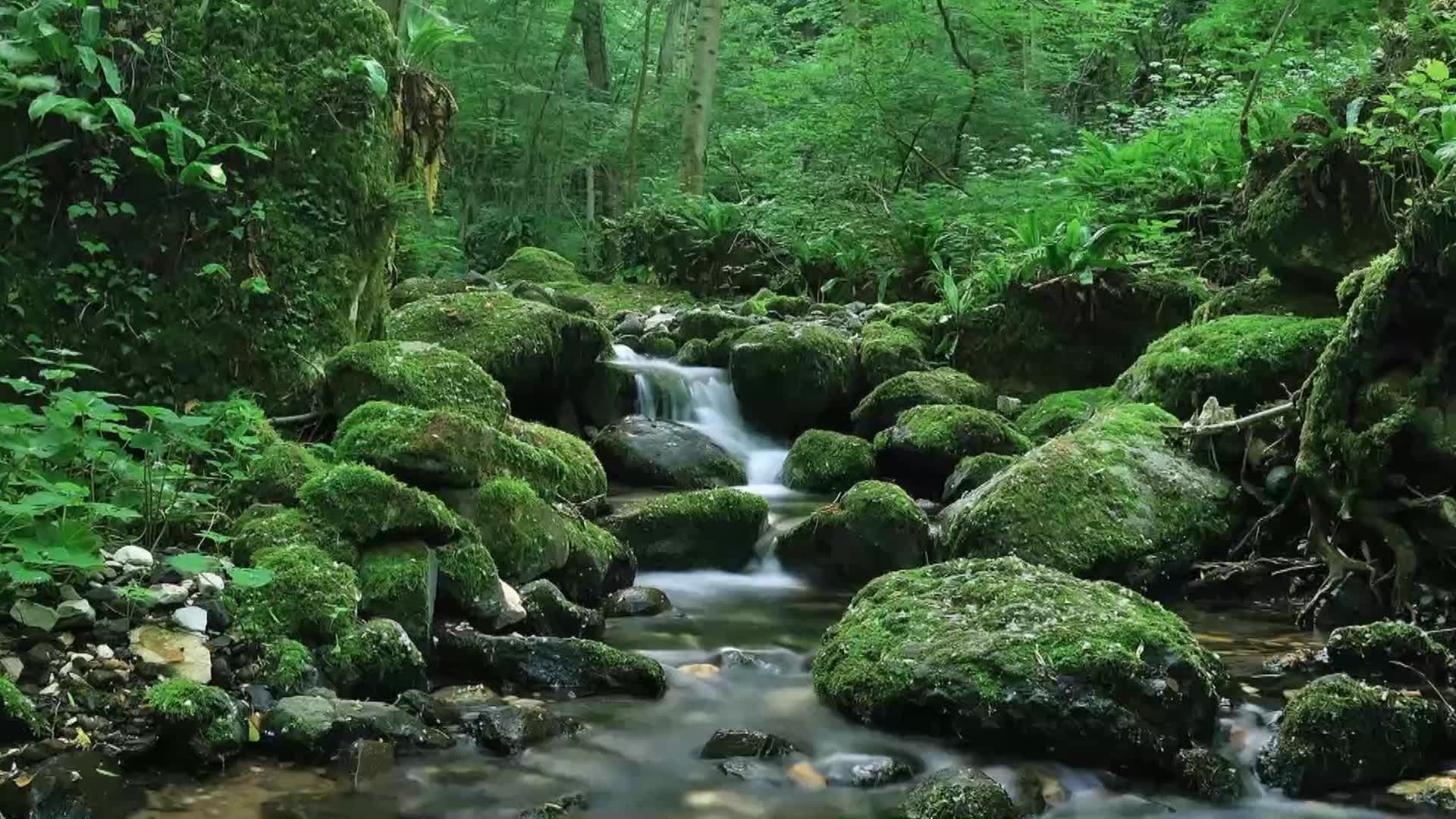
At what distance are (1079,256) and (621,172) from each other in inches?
757

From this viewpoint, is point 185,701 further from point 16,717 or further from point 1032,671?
point 1032,671

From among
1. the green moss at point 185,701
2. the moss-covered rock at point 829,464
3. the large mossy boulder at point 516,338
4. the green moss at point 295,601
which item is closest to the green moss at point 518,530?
the green moss at point 295,601

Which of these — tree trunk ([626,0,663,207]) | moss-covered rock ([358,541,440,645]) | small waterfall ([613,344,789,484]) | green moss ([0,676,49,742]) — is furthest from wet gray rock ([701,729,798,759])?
tree trunk ([626,0,663,207])

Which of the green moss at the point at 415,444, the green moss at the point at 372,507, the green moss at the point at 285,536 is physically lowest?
the green moss at the point at 285,536

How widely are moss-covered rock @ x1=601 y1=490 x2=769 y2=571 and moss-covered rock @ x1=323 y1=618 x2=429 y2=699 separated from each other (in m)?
2.51

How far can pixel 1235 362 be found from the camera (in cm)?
762

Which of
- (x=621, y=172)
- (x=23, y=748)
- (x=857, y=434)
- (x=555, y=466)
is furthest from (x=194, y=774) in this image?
(x=621, y=172)

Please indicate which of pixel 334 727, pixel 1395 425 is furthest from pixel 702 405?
pixel 334 727

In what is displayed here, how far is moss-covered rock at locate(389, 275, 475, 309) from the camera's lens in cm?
1332

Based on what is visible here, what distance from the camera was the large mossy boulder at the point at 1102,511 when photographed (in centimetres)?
626

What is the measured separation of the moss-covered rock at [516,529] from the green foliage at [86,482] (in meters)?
1.14

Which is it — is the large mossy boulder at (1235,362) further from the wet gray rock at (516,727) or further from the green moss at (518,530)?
the wet gray rock at (516,727)

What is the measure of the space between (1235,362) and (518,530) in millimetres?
5149

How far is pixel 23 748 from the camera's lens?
337 centimetres
